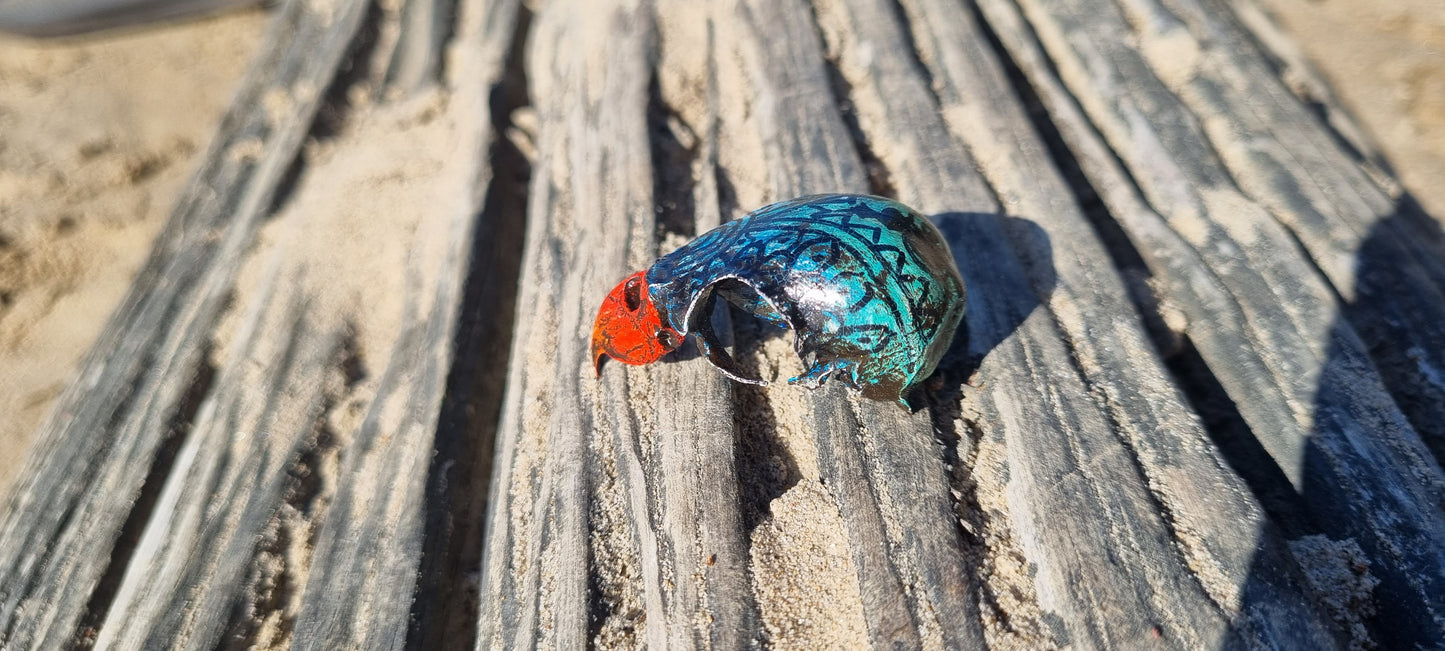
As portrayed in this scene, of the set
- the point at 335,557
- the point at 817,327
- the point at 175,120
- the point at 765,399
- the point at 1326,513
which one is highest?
the point at 817,327

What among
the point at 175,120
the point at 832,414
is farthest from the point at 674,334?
the point at 175,120

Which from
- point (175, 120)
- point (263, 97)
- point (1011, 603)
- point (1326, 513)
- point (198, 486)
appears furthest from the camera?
point (175, 120)

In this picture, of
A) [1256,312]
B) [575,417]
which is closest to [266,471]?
[575,417]

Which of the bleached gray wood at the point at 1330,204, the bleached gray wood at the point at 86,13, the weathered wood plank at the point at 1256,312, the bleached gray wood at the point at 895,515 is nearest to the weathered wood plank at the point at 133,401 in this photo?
the bleached gray wood at the point at 895,515

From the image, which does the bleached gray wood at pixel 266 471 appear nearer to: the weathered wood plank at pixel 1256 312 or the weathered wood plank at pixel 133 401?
the weathered wood plank at pixel 133 401

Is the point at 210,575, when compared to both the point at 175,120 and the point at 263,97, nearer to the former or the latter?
the point at 263,97

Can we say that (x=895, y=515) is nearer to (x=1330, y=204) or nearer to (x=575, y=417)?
(x=575, y=417)
